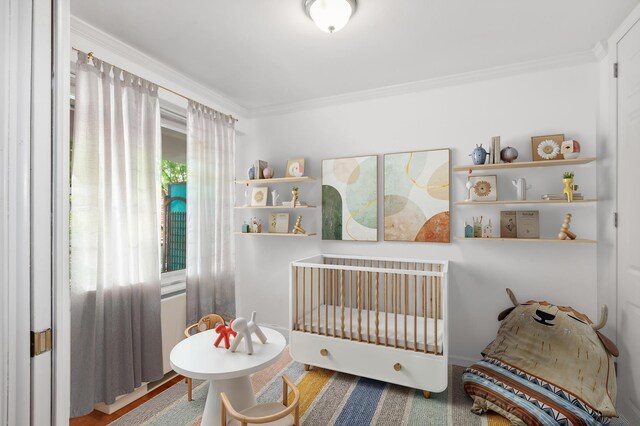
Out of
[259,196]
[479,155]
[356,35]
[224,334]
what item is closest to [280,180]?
[259,196]

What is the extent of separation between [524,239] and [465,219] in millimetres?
469

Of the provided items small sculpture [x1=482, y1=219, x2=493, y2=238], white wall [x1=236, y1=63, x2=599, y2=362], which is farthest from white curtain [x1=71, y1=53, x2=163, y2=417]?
small sculpture [x1=482, y1=219, x2=493, y2=238]

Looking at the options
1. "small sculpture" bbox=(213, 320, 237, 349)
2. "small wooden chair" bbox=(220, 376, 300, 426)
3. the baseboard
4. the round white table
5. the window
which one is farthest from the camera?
the window

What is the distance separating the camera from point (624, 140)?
6.80 ft

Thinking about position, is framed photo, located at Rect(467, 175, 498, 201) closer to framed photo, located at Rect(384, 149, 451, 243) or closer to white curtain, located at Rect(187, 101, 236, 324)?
framed photo, located at Rect(384, 149, 451, 243)

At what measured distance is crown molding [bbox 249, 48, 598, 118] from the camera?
2.44 meters

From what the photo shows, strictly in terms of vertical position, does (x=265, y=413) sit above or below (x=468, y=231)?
below

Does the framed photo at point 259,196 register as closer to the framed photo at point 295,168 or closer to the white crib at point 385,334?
the framed photo at point 295,168

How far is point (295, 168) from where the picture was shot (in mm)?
3328

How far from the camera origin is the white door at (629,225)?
1.94m

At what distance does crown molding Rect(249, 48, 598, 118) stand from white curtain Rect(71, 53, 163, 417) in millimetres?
1349

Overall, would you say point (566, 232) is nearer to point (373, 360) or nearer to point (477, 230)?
point (477, 230)

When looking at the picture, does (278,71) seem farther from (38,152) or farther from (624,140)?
(624,140)

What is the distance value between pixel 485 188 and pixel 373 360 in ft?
5.30
